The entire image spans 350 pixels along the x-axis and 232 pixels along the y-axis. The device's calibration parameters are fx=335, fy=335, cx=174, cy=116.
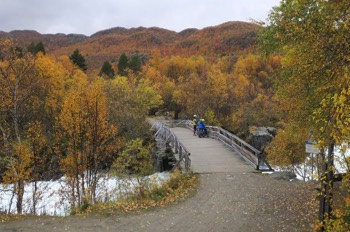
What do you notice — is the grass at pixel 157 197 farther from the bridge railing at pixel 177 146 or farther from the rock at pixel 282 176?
the rock at pixel 282 176

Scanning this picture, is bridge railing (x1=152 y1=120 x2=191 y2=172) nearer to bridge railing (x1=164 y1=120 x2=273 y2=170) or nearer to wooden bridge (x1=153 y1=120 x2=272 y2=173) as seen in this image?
wooden bridge (x1=153 y1=120 x2=272 y2=173)

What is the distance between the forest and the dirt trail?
2.46 metres

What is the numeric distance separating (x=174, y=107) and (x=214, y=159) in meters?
39.4

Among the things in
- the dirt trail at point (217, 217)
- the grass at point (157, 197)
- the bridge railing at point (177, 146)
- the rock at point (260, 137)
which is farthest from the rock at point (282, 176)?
the rock at point (260, 137)

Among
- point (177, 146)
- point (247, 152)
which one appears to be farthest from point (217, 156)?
point (177, 146)

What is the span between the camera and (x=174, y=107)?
5812 cm

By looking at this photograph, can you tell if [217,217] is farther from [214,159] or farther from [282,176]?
[214,159]

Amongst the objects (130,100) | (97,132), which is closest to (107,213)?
(97,132)

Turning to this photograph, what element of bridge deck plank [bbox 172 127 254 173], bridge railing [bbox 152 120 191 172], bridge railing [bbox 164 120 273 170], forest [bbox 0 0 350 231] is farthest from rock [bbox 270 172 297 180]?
bridge railing [bbox 152 120 191 172]

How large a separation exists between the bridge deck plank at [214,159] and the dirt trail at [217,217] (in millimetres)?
3377

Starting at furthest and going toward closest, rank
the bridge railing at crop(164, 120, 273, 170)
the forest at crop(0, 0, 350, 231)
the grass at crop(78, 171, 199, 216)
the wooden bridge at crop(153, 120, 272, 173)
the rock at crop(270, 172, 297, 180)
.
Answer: the bridge railing at crop(164, 120, 273, 170) < the wooden bridge at crop(153, 120, 272, 173) < the rock at crop(270, 172, 297, 180) < the grass at crop(78, 171, 199, 216) < the forest at crop(0, 0, 350, 231)

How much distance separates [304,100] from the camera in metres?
9.45

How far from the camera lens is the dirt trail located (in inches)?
384

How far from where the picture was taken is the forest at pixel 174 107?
21.0ft
